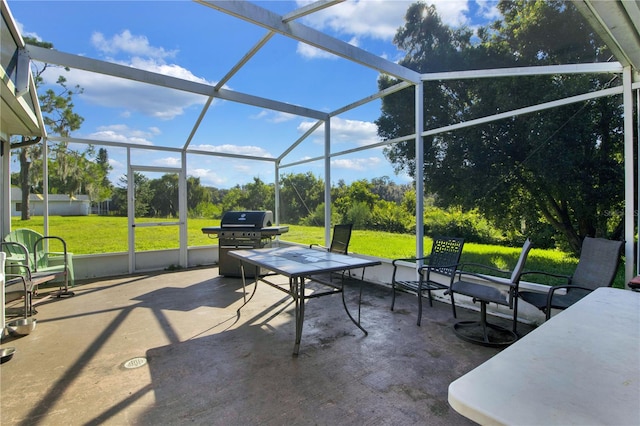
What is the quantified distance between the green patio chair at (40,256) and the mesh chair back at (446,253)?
4986 millimetres

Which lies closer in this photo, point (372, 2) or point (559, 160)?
point (559, 160)

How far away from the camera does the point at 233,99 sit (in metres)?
5.32

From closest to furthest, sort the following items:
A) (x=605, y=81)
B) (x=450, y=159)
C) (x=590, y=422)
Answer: (x=590, y=422)
(x=605, y=81)
(x=450, y=159)

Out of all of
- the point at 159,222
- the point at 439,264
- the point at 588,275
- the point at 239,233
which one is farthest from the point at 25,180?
the point at 588,275

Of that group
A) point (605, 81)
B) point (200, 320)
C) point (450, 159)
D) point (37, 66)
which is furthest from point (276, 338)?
point (37, 66)

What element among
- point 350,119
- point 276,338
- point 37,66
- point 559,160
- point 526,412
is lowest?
point 276,338

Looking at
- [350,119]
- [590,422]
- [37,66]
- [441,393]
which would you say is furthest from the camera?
[350,119]

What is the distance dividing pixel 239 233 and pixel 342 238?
79.5 inches

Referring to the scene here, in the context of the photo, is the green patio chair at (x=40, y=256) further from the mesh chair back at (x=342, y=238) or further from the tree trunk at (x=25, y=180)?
the mesh chair back at (x=342, y=238)

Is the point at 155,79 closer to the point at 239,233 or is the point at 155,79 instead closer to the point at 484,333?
the point at 239,233

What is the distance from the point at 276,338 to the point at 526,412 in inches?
110

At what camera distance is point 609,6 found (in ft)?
5.56

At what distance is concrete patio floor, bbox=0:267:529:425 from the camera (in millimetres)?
1938

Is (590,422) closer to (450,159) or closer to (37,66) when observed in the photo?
(450,159)
